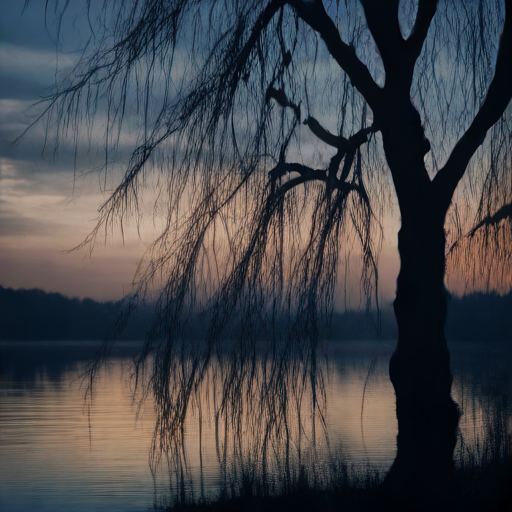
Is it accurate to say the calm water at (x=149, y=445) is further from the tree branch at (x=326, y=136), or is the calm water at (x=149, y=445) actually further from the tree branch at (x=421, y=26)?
→ the tree branch at (x=421, y=26)

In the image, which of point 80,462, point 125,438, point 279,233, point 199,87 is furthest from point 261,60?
point 125,438

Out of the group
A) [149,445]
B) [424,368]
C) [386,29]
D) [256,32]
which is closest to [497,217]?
[424,368]

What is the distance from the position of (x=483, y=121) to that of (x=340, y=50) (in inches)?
33.0

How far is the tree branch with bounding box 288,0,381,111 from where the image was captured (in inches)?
141

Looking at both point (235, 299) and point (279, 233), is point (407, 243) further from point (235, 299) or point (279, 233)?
point (235, 299)

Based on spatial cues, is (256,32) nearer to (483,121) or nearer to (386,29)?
(386,29)

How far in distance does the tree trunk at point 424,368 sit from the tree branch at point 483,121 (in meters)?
0.19

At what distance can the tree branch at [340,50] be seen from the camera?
11.8ft

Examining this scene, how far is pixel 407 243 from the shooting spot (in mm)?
3434

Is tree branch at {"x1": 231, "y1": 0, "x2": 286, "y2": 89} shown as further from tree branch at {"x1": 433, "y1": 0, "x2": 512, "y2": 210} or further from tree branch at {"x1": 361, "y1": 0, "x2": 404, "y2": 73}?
tree branch at {"x1": 433, "y1": 0, "x2": 512, "y2": 210}

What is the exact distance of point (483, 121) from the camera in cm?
355

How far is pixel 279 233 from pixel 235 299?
0.39m

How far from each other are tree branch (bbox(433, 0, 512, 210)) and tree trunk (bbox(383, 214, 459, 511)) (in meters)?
0.19

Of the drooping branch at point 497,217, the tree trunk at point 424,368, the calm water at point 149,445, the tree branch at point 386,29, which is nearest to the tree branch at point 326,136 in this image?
the tree branch at point 386,29
